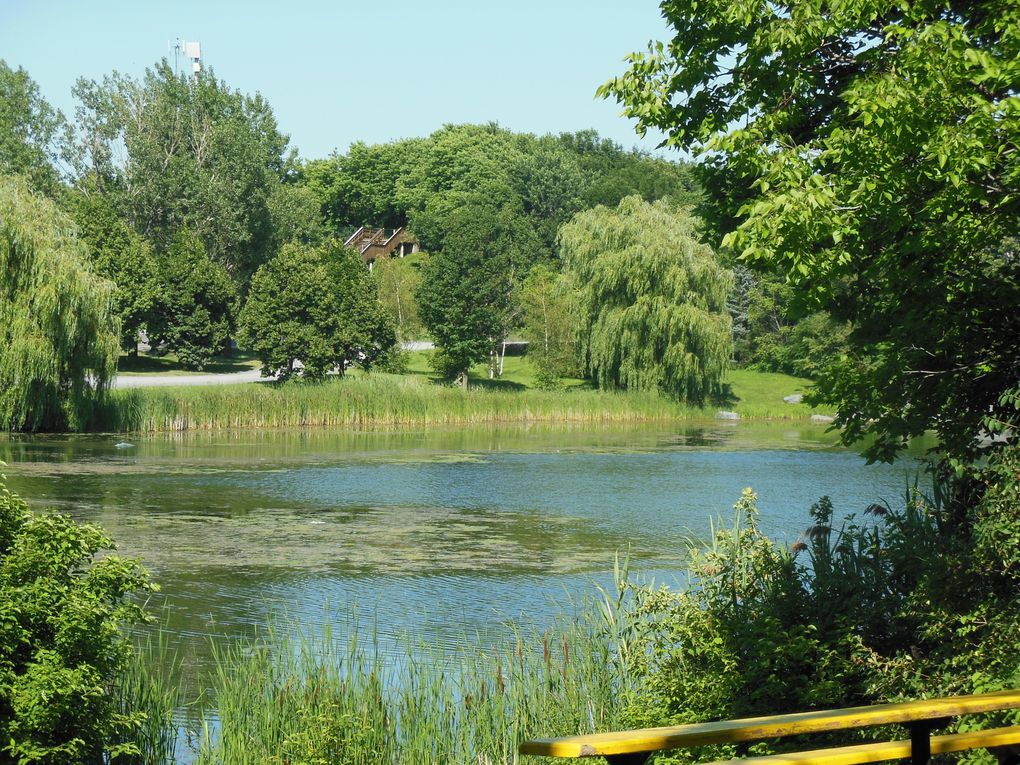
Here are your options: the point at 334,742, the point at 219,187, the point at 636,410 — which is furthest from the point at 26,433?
the point at 219,187

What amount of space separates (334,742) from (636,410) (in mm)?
36699

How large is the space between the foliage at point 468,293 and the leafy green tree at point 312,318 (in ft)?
17.7

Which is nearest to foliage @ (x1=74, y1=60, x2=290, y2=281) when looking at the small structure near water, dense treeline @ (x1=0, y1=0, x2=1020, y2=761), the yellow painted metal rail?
the small structure near water

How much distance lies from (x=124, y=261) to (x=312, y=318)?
1090cm

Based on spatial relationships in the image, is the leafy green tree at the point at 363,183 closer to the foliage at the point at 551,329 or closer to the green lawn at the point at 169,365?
the foliage at the point at 551,329

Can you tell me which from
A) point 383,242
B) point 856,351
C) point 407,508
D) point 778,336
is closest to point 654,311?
point 778,336

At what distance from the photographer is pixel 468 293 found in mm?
52812

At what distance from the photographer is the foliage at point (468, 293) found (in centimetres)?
5169

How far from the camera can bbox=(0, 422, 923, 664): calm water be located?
14.8 m

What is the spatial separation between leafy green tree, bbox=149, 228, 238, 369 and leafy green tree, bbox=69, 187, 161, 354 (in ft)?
1.99

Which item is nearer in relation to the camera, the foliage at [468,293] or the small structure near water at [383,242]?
the foliage at [468,293]

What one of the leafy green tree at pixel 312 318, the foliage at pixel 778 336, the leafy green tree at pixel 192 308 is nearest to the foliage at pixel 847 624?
the leafy green tree at pixel 312 318

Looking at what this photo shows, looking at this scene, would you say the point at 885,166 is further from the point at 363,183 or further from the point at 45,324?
the point at 363,183

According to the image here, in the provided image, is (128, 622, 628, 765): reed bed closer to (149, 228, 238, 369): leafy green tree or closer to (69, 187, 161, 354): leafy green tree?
(69, 187, 161, 354): leafy green tree
